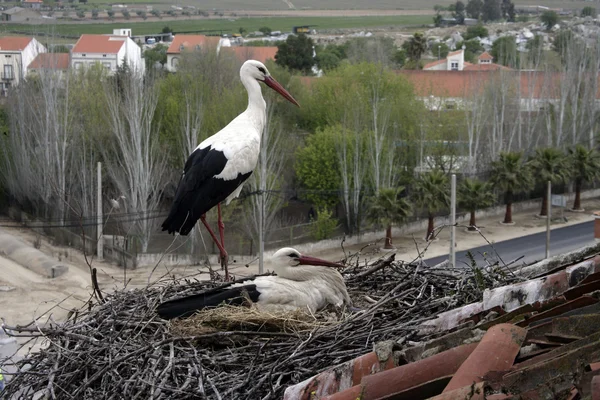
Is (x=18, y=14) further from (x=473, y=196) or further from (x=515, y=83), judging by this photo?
(x=473, y=196)

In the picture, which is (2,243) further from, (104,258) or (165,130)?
(165,130)

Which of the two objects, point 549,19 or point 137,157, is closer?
point 137,157

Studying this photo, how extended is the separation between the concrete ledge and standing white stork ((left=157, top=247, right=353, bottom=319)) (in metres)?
20.1

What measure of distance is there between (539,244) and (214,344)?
23.5 metres

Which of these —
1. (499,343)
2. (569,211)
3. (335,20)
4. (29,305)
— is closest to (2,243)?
(29,305)

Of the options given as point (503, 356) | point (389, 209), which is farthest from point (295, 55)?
point (503, 356)

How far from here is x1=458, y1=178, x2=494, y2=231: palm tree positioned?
2961 centimetres

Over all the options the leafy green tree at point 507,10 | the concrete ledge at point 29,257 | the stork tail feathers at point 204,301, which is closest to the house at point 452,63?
the concrete ledge at point 29,257


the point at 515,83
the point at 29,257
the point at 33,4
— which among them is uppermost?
the point at 33,4

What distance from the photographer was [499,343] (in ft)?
12.6

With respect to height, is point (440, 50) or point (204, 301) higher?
point (204, 301)

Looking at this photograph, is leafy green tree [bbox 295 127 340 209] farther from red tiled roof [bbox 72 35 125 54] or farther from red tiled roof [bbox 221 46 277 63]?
red tiled roof [bbox 72 35 125 54]

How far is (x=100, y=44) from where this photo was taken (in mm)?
62281

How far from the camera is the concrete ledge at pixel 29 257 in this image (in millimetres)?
25688
